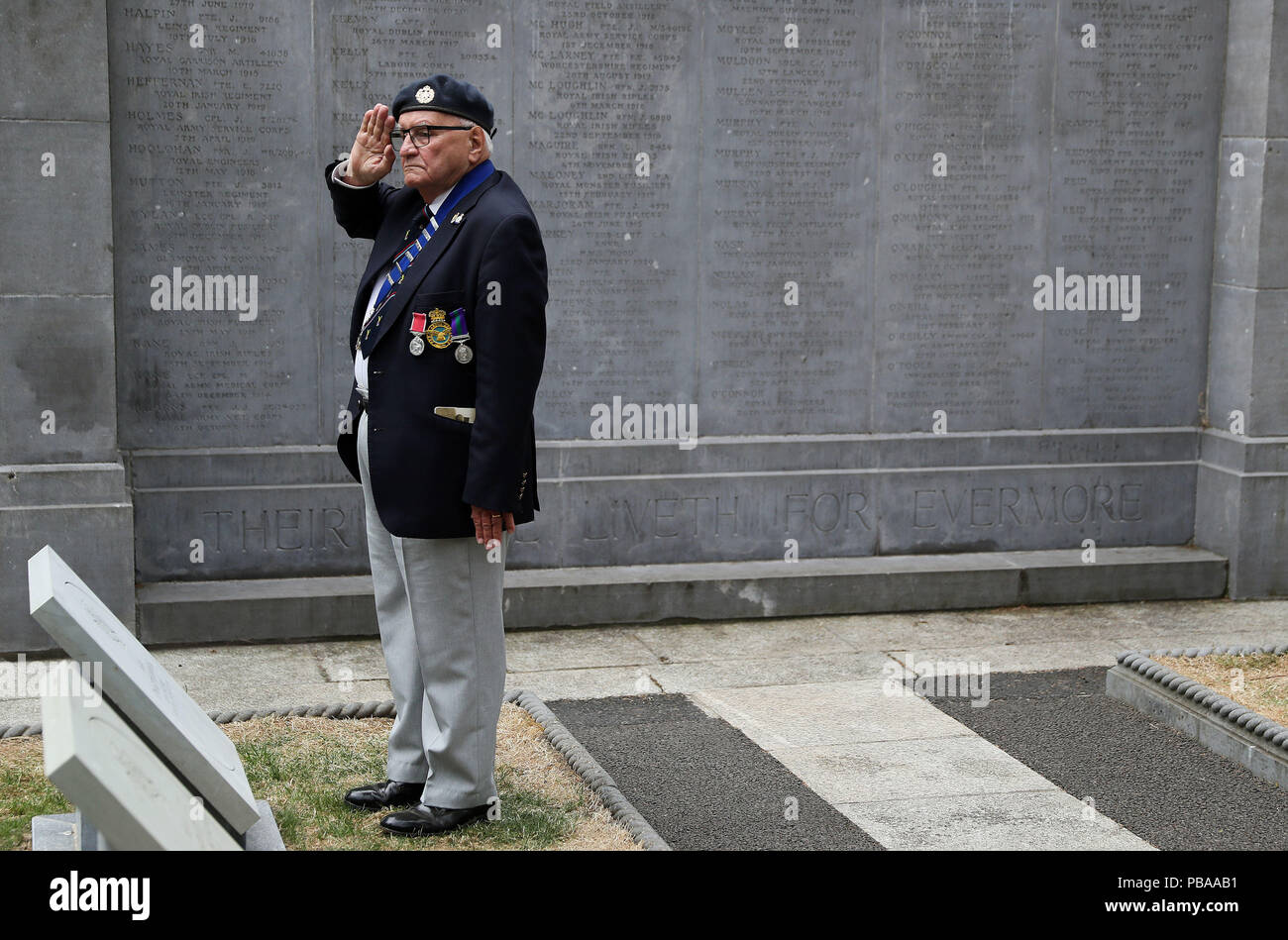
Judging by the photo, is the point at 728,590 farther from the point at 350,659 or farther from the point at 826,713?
the point at 350,659

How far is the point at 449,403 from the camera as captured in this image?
470 cm

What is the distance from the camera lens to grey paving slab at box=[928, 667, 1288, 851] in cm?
531

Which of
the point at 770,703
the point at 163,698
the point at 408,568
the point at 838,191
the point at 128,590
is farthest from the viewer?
the point at 838,191

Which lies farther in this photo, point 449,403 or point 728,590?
point 728,590

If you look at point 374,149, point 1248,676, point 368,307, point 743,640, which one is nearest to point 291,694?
point 743,640

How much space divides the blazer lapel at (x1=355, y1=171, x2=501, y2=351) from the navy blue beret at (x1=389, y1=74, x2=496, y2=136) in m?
0.24

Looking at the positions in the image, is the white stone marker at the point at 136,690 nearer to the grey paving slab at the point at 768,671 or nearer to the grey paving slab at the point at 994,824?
the grey paving slab at the point at 994,824

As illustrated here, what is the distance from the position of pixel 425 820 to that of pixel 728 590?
3.31 m

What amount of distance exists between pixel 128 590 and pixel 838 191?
3.93 metres

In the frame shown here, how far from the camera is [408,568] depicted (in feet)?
15.7

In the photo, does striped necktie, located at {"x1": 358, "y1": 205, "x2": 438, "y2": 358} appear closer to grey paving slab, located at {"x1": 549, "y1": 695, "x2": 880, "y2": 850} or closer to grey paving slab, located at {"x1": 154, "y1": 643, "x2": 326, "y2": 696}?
grey paving slab, located at {"x1": 549, "y1": 695, "x2": 880, "y2": 850}

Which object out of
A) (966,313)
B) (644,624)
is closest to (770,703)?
(644,624)

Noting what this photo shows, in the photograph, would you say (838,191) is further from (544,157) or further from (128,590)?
(128,590)

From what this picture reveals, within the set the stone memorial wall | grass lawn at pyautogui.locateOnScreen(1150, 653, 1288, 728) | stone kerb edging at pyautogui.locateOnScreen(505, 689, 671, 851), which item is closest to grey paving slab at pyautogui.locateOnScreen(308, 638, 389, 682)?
the stone memorial wall
